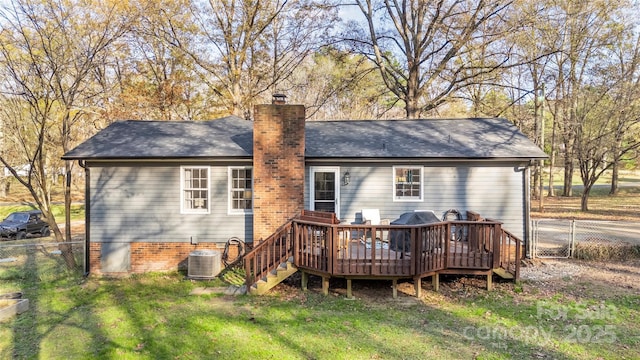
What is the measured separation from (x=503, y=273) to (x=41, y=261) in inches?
506

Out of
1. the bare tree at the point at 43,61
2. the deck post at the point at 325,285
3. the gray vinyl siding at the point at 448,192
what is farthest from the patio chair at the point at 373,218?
the bare tree at the point at 43,61

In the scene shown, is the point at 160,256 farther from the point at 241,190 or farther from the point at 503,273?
the point at 503,273

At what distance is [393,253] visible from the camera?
7.59 meters

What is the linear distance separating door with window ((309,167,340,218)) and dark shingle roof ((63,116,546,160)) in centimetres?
50

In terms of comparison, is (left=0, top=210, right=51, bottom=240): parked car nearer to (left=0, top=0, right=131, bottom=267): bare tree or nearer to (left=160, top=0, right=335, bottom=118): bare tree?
(left=0, top=0, right=131, bottom=267): bare tree

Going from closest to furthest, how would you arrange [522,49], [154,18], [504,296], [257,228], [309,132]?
[504,296], [257,228], [309,132], [154,18], [522,49]

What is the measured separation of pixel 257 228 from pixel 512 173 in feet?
22.1

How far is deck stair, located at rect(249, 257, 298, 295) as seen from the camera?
7344 millimetres

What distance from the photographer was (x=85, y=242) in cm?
930

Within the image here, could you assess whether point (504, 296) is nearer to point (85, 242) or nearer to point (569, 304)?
point (569, 304)

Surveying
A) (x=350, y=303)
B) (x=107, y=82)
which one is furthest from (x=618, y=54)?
(x=107, y=82)

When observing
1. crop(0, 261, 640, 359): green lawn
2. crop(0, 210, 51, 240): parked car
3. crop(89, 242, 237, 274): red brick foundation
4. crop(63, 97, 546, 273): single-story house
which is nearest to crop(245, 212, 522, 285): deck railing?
crop(0, 261, 640, 359): green lawn

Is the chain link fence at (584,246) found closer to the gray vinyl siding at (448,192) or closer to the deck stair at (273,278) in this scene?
the gray vinyl siding at (448,192)

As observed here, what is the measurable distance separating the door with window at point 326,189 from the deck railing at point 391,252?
1.88 metres
